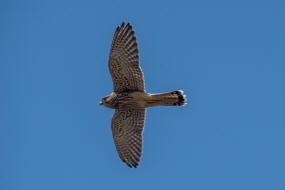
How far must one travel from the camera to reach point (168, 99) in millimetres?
14789

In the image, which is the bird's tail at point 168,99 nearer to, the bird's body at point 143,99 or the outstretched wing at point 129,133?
the bird's body at point 143,99

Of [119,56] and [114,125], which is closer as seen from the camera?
[119,56]

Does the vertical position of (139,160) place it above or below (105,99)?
below

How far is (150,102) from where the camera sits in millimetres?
14922

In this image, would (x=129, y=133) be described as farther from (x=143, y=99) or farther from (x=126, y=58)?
(x=126, y=58)

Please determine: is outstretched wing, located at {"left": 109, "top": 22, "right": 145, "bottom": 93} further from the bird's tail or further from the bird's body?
the bird's tail

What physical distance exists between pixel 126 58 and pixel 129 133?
2.49 metres

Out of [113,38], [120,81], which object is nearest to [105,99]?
[120,81]

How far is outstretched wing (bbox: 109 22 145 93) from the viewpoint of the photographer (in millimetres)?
14727

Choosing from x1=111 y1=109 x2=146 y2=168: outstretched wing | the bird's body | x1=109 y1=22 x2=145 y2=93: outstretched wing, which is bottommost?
x1=111 y1=109 x2=146 y2=168: outstretched wing

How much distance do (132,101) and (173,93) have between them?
1.23 m

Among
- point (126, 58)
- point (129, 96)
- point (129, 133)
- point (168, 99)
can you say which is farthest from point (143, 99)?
point (129, 133)

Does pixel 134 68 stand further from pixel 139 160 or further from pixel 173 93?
pixel 139 160

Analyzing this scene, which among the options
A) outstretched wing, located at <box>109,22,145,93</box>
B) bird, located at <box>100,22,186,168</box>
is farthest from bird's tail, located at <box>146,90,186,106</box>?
outstretched wing, located at <box>109,22,145,93</box>
